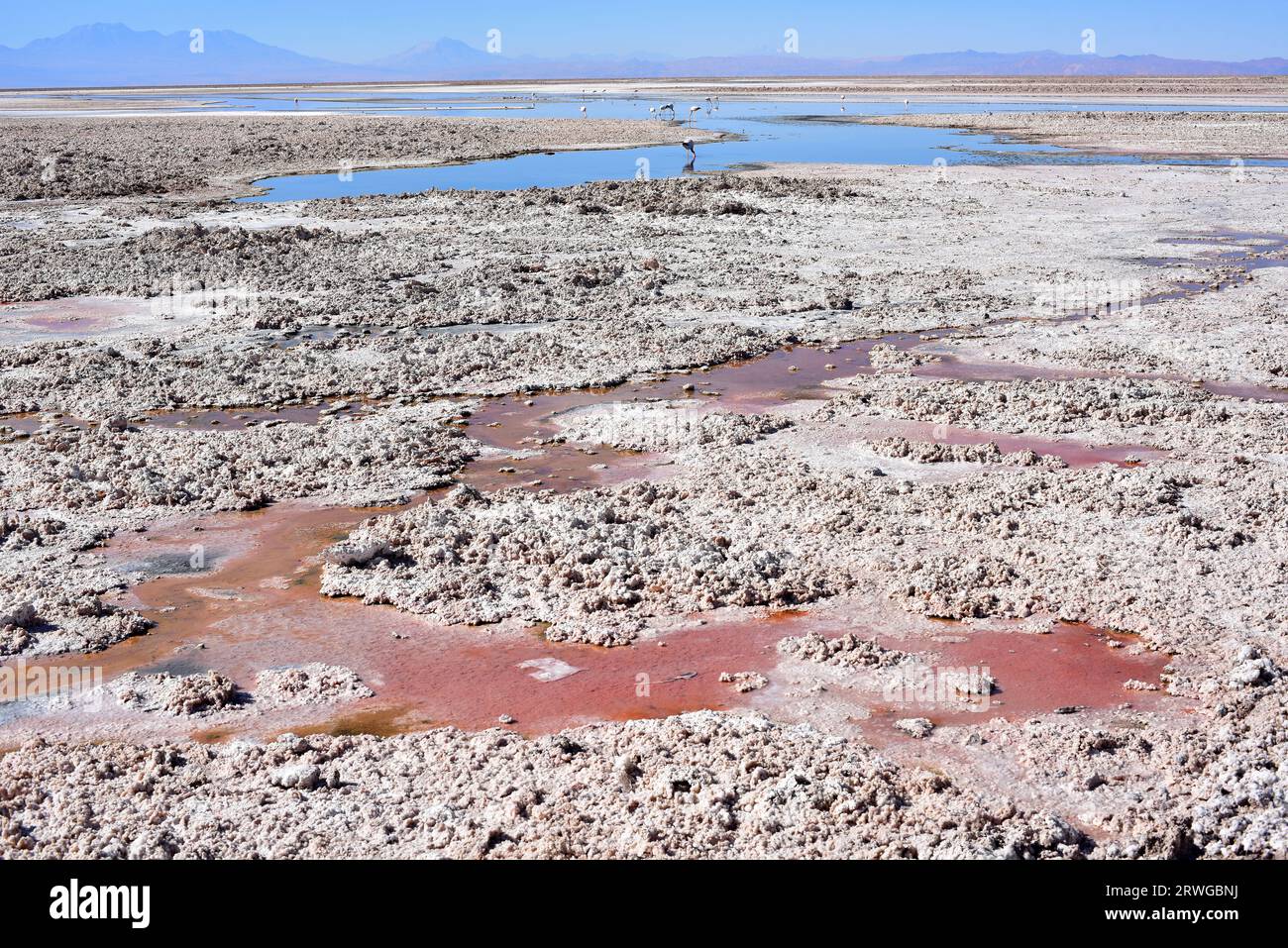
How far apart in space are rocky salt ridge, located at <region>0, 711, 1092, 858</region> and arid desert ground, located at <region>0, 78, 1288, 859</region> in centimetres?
2

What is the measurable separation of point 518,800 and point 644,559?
2.41 metres

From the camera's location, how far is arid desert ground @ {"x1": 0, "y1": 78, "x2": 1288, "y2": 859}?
432 centimetres

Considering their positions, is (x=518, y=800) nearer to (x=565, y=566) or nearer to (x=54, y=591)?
(x=565, y=566)

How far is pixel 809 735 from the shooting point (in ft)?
15.6

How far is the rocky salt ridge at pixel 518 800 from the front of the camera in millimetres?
4012

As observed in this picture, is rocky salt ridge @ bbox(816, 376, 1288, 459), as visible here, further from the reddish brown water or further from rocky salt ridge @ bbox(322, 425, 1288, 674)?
the reddish brown water

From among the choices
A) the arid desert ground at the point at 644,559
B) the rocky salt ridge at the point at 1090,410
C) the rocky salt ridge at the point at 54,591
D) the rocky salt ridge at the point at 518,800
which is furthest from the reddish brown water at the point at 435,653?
the rocky salt ridge at the point at 1090,410

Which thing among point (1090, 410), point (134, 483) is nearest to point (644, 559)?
point (134, 483)

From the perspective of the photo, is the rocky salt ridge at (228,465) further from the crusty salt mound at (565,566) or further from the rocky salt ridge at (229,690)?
the rocky salt ridge at (229,690)

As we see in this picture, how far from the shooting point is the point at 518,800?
425 centimetres

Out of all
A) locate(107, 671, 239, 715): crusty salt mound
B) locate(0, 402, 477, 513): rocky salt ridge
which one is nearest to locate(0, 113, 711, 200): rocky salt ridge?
locate(0, 402, 477, 513): rocky salt ridge
